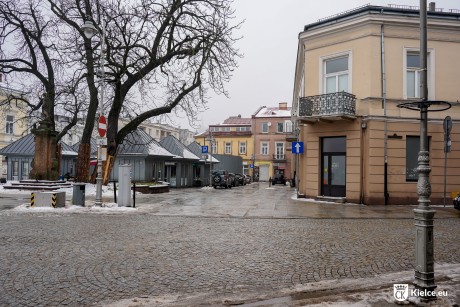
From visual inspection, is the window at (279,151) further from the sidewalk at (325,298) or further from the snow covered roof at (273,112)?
the sidewalk at (325,298)

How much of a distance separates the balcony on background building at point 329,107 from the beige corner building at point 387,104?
0.15 ft

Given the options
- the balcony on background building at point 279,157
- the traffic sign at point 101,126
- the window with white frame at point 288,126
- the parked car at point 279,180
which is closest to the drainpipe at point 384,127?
the traffic sign at point 101,126

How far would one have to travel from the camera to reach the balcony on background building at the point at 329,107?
715 inches

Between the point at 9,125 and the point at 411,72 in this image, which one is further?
the point at 9,125

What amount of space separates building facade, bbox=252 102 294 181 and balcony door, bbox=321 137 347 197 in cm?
4812

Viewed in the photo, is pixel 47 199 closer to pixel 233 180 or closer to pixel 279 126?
pixel 233 180

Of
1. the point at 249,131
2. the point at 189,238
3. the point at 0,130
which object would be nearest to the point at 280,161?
the point at 249,131

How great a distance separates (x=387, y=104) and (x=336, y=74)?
2.99 metres

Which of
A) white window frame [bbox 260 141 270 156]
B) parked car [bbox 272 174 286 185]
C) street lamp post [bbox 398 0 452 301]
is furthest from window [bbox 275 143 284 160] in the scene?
street lamp post [bbox 398 0 452 301]

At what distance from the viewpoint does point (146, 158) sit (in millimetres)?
31703

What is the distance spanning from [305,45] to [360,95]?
14.1 ft

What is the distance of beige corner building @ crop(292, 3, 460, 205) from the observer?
18312 mm

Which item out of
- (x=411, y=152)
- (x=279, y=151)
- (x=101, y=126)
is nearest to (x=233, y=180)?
(x=411, y=152)

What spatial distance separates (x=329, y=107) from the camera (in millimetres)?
18547
